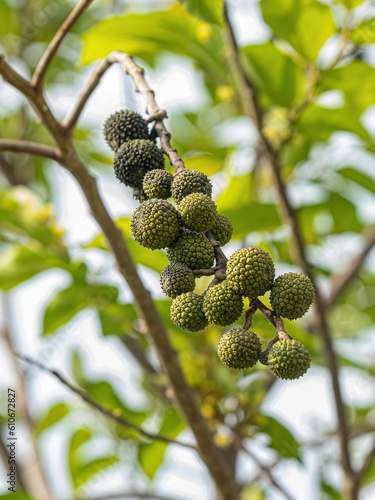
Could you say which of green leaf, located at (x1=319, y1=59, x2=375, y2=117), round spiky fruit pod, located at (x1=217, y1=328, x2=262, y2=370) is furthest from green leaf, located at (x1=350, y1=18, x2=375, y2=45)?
round spiky fruit pod, located at (x1=217, y1=328, x2=262, y2=370)

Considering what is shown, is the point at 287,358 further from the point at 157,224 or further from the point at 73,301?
the point at 73,301

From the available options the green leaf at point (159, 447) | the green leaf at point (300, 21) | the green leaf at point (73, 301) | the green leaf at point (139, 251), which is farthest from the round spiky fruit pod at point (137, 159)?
the green leaf at point (159, 447)

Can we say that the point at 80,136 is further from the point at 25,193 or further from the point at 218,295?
the point at 218,295

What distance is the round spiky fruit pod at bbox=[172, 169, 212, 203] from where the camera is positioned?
0.79m

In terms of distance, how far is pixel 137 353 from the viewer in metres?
2.36

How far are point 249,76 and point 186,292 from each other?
1335 mm

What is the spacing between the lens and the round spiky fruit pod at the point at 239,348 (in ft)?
2.28

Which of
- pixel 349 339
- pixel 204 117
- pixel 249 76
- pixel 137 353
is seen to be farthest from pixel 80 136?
pixel 349 339

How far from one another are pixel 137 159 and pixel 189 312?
0.96ft

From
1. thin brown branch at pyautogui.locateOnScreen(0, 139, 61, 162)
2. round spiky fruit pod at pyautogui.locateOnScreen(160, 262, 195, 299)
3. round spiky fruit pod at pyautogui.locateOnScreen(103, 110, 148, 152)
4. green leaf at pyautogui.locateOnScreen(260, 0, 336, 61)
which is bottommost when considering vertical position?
round spiky fruit pod at pyautogui.locateOnScreen(160, 262, 195, 299)

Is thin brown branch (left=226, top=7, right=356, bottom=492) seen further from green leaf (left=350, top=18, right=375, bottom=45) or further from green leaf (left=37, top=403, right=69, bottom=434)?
green leaf (left=37, top=403, right=69, bottom=434)

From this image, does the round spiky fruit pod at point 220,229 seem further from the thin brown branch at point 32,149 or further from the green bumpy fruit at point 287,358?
the thin brown branch at point 32,149

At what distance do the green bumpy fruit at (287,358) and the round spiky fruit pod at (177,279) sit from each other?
0.52 feet

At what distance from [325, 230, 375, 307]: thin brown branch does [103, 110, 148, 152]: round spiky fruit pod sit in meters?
1.51
